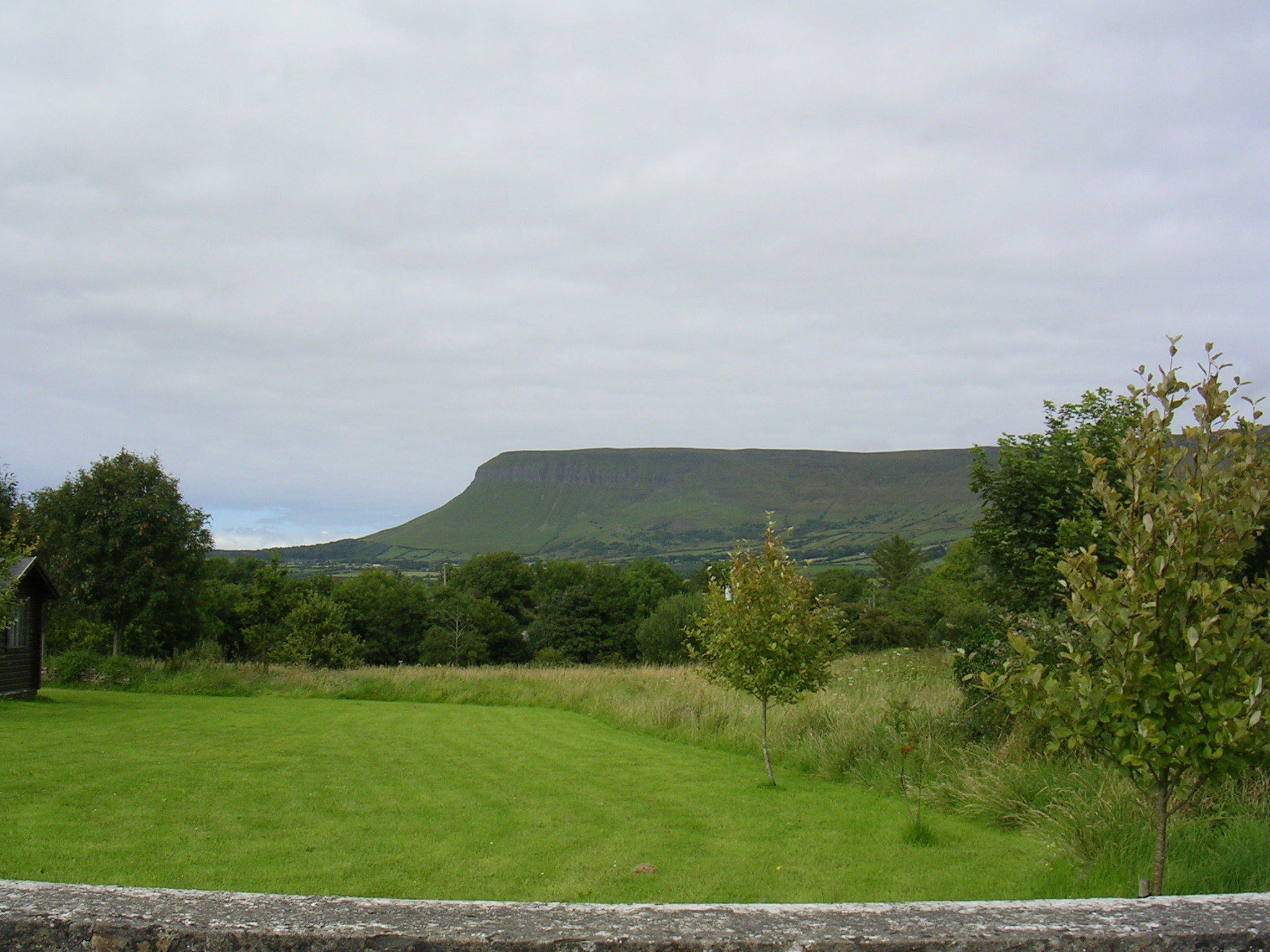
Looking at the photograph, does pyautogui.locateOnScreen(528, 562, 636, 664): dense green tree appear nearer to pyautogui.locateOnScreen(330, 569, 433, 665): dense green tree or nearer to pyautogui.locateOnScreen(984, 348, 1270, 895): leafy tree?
pyautogui.locateOnScreen(330, 569, 433, 665): dense green tree

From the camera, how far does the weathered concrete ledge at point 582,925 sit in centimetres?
221

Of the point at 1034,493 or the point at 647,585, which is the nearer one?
the point at 1034,493

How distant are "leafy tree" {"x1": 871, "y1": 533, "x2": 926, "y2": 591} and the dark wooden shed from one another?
8378 centimetres

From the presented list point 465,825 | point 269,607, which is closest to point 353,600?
point 269,607

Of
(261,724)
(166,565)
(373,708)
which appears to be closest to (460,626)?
(166,565)

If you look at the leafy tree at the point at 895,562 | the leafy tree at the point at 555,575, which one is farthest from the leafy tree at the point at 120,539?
the leafy tree at the point at 895,562

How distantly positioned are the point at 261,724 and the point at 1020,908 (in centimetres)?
2102

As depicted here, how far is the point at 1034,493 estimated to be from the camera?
18.2 metres

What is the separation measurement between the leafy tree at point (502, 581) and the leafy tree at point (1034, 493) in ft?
216

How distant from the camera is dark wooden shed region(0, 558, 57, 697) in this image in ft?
80.8

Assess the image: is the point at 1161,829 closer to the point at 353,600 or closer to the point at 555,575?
the point at 353,600

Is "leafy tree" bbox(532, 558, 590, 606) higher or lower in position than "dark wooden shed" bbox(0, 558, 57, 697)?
lower

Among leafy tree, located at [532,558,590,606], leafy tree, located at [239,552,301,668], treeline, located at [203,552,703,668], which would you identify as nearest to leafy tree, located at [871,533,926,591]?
treeline, located at [203,552,703,668]

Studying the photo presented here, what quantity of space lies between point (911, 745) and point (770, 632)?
323 centimetres
